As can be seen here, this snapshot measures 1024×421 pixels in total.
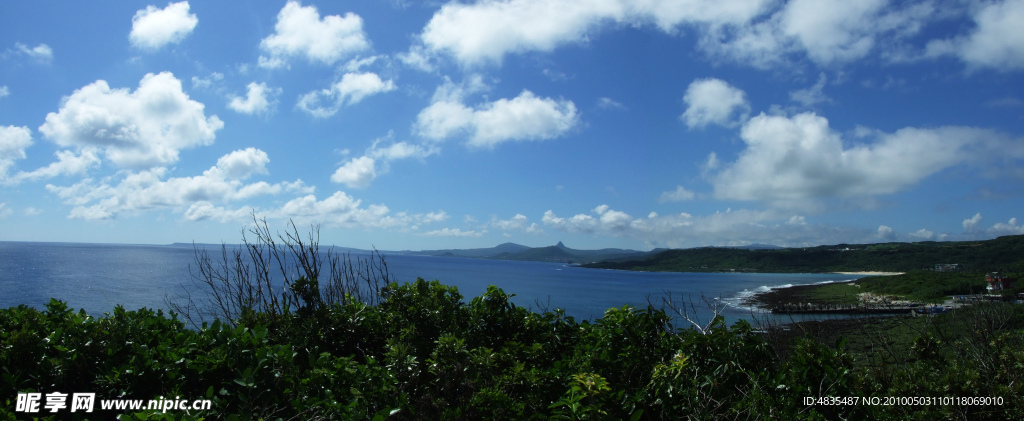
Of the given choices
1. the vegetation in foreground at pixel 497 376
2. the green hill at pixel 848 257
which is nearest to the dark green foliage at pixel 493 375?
the vegetation in foreground at pixel 497 376

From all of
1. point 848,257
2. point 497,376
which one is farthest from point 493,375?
point 848,257

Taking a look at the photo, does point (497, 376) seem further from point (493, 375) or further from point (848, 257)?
point (848, 257)

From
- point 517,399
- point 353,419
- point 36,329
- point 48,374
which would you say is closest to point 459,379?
point 517,399

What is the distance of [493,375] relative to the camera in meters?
3.39

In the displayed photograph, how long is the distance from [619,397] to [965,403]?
6.30 ft

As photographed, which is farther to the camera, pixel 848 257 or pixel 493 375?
pixel 848 257

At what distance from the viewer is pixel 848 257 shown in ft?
517

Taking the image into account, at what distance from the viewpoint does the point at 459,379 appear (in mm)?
3061

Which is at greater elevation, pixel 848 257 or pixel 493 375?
pixel 493 375

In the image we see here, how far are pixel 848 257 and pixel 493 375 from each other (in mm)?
187938

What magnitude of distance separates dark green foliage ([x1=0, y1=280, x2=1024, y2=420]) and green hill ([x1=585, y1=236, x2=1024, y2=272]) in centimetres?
12119

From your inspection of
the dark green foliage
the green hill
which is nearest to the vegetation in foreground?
the dark green foliage

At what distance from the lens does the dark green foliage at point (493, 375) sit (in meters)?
2.91

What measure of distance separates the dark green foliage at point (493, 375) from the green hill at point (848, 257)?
121 m
